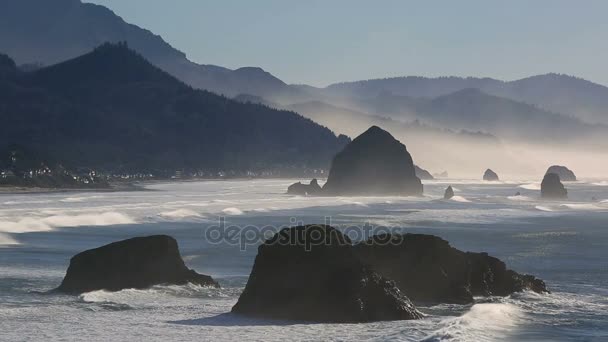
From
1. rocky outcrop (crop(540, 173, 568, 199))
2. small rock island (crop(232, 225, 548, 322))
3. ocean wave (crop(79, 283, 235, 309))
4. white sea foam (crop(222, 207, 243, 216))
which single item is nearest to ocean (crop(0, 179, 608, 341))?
ocean wave (crop(79, 283, 235, 309))

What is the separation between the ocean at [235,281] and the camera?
112 feet

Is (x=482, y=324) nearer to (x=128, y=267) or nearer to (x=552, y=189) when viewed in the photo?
(x=128, y=267)

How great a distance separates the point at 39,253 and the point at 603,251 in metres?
38.6

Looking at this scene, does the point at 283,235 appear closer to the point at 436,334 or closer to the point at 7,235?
the point at 436,334

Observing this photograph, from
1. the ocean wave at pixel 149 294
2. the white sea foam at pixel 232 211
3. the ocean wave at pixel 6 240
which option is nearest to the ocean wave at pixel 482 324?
the ocean wave at pixel 149 294

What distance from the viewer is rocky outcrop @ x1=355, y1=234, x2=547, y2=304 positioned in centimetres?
4362

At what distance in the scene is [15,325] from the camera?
34.1 metres

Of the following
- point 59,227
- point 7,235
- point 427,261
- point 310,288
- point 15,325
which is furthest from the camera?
point 59,227

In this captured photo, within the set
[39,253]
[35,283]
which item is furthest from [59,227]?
[35,283]

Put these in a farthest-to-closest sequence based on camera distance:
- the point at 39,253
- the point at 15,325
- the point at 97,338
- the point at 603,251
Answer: the point at 603,251, the point at 39,253, the point at 15,325, the point at 97,338

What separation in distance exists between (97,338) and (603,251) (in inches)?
2046

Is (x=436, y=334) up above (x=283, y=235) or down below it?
below

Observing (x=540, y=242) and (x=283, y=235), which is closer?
(x=283, y=235)

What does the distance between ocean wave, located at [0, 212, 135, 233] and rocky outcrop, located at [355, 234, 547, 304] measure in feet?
162
